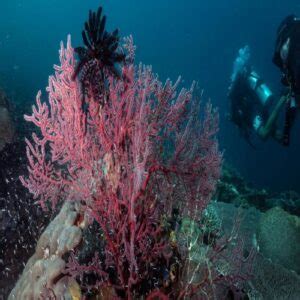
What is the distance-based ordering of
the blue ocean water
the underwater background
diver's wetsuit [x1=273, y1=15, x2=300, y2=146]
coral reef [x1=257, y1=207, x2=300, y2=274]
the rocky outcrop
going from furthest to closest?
1. the blue ocean water
2. diver's wetsuit [x1=273, y1=15, x2=300, y2=146]
3. coral reef [x1=257, y1=207, x2=300, y2=274]
4. the underwater background
5. the rocky outcrop

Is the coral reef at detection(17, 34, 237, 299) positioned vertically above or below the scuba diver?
below

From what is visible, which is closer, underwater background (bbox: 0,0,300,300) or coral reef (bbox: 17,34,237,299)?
coral reef (bbox: 17,34,237,299)

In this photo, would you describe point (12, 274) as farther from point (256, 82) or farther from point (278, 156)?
point (278, 156)

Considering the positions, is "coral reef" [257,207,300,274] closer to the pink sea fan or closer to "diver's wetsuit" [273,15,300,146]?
"diver's wetsuit" [273,15,300,146]

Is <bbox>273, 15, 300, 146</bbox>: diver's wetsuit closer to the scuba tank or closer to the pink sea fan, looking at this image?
the scuba tank

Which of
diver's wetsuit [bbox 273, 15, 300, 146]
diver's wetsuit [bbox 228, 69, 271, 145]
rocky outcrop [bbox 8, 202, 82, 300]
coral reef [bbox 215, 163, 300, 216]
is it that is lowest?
rocky outcrop [bbox 8, 202, 82, 300]

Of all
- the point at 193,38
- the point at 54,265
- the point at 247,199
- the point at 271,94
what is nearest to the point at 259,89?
the point at 271,94

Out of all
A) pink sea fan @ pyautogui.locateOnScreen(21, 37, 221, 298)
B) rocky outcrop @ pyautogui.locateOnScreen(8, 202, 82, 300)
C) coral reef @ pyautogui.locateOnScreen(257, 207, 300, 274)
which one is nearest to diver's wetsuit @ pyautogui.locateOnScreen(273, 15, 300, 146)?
coral reef @ pyautogui.locateOnScreen(257, 207, 300, 274)

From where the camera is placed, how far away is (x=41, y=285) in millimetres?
3457

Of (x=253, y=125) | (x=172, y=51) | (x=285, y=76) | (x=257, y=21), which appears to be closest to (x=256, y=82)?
(x=253, y=125)

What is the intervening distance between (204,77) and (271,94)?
4571 inches

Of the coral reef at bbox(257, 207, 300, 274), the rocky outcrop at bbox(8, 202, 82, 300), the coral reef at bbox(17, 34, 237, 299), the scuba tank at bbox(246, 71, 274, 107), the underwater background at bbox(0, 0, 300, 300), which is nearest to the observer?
the rocky outcrop at bbox(8, 202, 82, 300)

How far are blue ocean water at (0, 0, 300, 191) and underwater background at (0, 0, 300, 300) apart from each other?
0.38 m

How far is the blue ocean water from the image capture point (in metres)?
68.1
